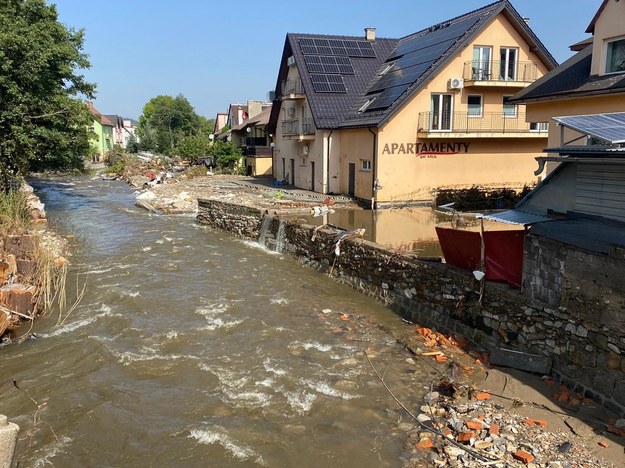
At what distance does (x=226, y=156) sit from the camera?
4656 cm

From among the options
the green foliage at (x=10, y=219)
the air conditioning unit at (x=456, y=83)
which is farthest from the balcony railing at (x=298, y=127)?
the green foliage at (x=10, y=219)

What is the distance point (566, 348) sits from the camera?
9.01 m

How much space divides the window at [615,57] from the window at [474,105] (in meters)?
9.44

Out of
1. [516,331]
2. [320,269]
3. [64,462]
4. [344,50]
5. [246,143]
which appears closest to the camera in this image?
[64,462]

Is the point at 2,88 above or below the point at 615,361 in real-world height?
above

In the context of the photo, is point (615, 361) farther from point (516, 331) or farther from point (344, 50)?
point (344, 50)

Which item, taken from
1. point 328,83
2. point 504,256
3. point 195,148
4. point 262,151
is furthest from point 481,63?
point 195,148

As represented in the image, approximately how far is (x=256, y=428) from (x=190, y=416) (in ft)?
3.93

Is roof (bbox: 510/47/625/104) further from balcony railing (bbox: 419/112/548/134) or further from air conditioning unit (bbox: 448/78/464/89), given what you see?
balcony railing (bbox: 419/112/548/134)

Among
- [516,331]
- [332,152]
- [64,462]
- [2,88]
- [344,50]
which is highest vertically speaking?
[344,50]

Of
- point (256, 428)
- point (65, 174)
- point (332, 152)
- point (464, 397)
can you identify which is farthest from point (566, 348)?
point (65, 174)

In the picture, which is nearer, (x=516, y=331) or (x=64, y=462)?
(x=64, y=462)

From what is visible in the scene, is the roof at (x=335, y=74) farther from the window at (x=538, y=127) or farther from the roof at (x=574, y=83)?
the roof at (x=574, y=83)

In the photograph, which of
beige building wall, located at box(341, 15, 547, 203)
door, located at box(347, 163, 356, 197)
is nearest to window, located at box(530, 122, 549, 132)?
beige building wall, located at box(341, 15, 547, 203)
